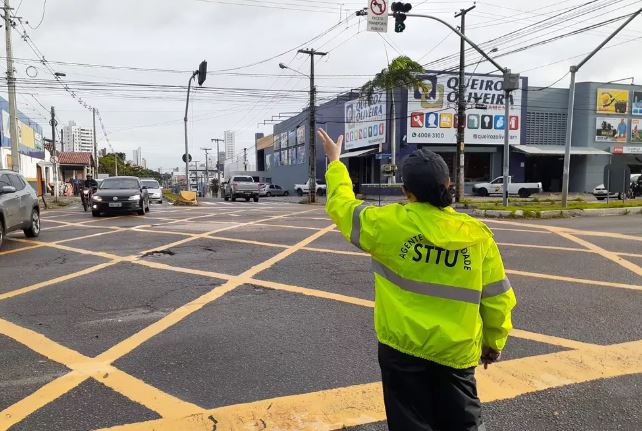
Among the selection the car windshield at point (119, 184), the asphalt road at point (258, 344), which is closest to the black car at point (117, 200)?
the car windshield at point (119, 184)

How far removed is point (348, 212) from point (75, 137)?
87.8 m

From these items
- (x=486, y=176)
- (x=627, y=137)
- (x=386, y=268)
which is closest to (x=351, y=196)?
(x=386, y=268)

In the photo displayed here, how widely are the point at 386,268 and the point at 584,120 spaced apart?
42.3m

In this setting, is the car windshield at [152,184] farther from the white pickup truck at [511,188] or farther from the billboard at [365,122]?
the white pickup truck at [511,188]

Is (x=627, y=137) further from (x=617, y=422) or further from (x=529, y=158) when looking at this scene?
(x=617, y=422)

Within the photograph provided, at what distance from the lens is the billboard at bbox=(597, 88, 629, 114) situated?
126 feet

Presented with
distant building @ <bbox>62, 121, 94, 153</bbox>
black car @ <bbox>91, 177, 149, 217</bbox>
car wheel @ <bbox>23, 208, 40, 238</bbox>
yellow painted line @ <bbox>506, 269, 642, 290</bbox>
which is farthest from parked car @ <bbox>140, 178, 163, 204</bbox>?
distant building @ <bbox>62, 121, 94, 153</bbox>

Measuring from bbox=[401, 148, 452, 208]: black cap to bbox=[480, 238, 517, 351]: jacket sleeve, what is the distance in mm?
308

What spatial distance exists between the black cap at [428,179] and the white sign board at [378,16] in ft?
47.4

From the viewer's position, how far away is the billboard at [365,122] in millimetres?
36562

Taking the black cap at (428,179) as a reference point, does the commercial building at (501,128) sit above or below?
above

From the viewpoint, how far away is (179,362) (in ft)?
13.1

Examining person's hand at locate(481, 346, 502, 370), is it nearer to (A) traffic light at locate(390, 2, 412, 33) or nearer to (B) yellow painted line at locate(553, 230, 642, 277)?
(B) yellow painted line at locate(553, 230, 642, 277)

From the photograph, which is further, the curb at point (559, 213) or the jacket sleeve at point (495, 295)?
the curb at point (559, 213)
